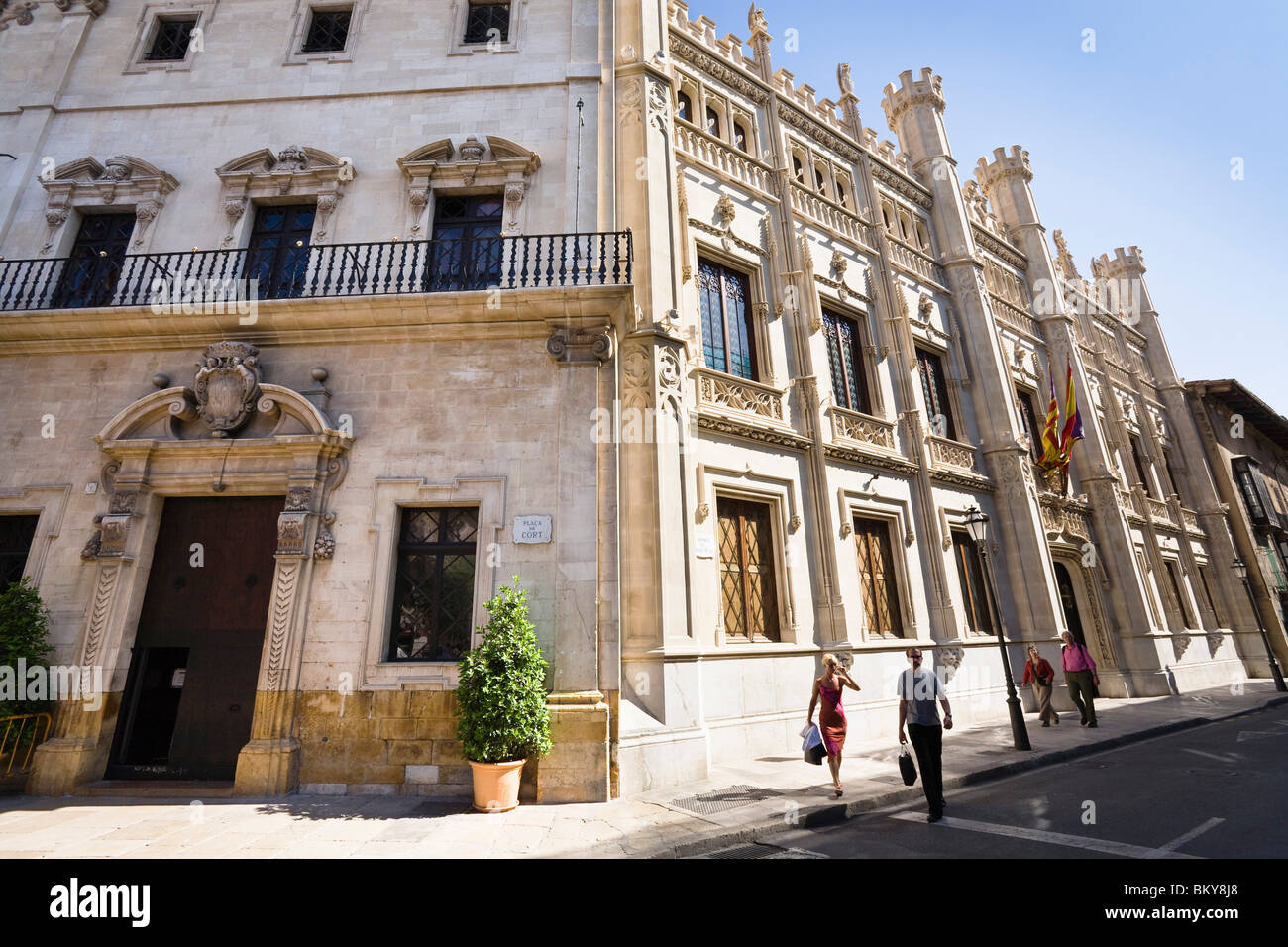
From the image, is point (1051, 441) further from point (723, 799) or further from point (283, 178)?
point (283, 178)

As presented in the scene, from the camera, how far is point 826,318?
1462cm

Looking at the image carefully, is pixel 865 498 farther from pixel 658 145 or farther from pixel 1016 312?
pixel 1016 312

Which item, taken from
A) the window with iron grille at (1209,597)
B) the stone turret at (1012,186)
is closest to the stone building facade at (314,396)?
the stone turret at (1012,186)

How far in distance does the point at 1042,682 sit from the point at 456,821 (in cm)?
1284

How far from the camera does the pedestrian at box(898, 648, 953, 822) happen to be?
5957 mm

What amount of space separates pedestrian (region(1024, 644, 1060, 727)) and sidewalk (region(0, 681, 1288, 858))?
4.48 metres

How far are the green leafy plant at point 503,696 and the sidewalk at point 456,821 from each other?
28.4 inches

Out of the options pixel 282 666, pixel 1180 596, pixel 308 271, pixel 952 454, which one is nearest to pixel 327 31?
pixel 308 271

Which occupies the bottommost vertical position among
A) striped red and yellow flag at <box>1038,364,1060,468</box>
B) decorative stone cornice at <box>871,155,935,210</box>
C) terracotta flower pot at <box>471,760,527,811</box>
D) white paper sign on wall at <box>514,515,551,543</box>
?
terracotta flower pot at <box>471,760,527,811</box>

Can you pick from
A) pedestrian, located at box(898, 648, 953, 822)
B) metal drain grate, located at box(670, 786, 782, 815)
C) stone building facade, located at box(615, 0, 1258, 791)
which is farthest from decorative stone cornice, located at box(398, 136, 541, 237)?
metal drain grate, located at box(670, 786, 782, 815)

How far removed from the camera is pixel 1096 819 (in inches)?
225

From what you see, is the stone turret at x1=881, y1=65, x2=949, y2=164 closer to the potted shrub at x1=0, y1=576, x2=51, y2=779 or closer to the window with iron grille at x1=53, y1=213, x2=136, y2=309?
the window with iron grille at x1=53, y1=213, x2=136, y2=309
